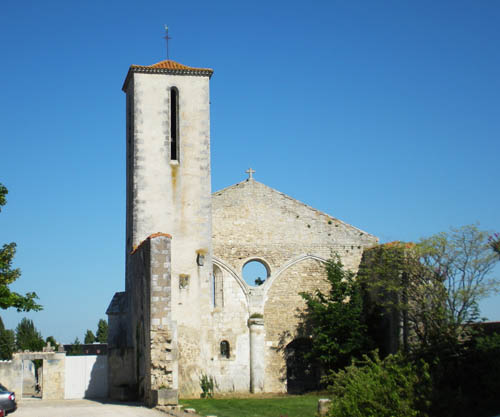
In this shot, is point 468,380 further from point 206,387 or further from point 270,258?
point 270,258

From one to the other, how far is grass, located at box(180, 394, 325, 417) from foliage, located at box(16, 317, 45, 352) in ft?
82.6

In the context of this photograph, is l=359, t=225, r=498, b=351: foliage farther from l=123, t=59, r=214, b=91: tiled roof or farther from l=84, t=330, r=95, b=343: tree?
l=84, t=330, r=95, b=343: tree

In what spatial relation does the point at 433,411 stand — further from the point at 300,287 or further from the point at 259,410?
the point at 300,287

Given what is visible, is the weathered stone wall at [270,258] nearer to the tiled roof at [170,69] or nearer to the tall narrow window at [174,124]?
the tall narrow window at [174,124]

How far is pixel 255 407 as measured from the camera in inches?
800

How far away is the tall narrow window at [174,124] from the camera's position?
26225 mm

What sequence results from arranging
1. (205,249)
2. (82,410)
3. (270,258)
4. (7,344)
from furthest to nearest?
(7,344)
(270,258)
(205,249)
(82,410)

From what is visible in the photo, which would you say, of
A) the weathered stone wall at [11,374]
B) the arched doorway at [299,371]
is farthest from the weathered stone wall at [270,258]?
the weathered stone wall at [11,374]

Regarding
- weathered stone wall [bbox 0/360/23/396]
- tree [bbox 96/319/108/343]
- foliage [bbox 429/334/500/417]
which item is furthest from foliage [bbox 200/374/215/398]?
tree [bbox 96/319/108/343]

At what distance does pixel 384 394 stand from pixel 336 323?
38.1 ft

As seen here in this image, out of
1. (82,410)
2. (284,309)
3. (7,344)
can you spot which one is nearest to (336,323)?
(284,309)

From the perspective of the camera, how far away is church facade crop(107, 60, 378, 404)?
24.7 metres

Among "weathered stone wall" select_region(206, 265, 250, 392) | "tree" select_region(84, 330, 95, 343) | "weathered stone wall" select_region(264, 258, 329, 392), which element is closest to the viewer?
"weathered stone wall" select_region(206, 265, 250, 392)

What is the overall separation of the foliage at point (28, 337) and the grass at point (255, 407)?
25161 mm
